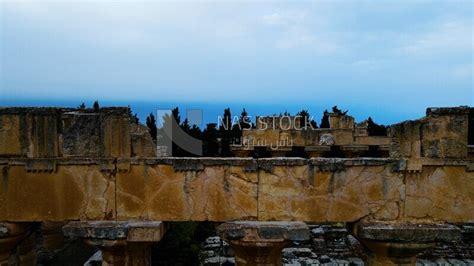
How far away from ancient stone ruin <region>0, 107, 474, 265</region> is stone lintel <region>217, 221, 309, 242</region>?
0.08 m

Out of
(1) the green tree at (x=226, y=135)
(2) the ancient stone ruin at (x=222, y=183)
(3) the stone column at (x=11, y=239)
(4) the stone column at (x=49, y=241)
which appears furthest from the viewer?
(1) the green tree at (x=226, y=135)

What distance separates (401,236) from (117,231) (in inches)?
165

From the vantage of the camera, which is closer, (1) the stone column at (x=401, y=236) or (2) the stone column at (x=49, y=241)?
(1) the stone column at (x=401, y=236)

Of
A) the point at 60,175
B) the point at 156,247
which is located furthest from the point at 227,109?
the point at 60,175

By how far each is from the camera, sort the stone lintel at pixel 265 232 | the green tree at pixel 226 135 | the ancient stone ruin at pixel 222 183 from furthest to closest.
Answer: the green tree at pixel 226 135 < the ancient stone ruin at pixel 222 183 < the stone lintel at pixel 265 232

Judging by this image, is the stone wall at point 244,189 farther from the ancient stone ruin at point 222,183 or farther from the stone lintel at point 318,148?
the stone lintel at point 318,148

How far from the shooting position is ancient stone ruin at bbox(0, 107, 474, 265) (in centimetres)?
622

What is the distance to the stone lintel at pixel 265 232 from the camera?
6020 mm

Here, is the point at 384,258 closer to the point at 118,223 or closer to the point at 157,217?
the point at 157,217

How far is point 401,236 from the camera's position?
611cm

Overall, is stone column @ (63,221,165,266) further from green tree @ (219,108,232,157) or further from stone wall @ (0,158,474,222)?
green tree @ (219,108,232,157)

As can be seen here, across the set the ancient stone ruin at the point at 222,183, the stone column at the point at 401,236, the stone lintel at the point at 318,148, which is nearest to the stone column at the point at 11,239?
the ancient stone ruin at the point at 222,183

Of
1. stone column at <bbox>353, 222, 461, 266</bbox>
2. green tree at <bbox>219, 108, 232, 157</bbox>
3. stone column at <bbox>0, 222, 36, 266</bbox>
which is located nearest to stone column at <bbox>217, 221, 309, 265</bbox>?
stone column at <bbox>353, 222, 461, 266</bbox>

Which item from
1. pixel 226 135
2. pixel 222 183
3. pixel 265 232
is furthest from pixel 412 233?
pixel 226 135
